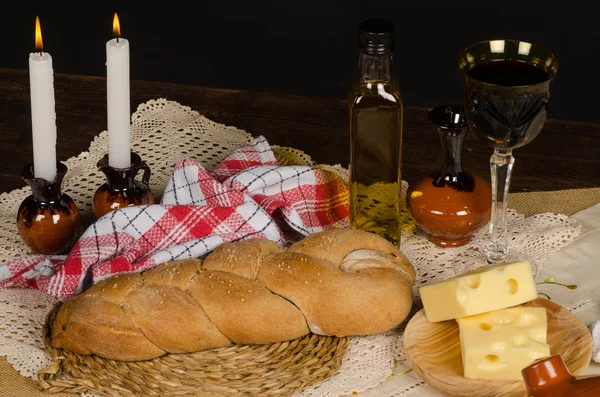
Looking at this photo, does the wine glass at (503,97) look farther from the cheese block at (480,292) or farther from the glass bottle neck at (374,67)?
the cheese block at (480,292)

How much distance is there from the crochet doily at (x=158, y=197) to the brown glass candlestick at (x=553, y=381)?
0.98 feet

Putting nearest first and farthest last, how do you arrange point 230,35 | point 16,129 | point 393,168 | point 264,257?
1. point 264,257
2. point 393,168
3. point 16,129
4. point 230,35

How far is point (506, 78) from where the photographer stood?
5.56 ft

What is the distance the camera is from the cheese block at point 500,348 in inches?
57.7

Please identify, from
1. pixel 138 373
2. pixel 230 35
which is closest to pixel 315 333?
pixel 138 373

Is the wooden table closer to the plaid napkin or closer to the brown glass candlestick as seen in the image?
the plaid napkin

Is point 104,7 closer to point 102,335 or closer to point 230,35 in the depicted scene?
point 230,35

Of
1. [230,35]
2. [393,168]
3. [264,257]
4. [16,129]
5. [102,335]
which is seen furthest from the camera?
[230,35]

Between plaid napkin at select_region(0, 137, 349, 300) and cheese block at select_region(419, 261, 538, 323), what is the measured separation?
0.37 meters

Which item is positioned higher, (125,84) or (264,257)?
(125,84)

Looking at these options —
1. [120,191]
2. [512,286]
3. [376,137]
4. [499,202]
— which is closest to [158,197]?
[120,191]

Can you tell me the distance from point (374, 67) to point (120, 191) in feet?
1.55

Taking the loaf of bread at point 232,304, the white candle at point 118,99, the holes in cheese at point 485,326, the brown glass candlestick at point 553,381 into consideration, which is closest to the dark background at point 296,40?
the white candle at point 118,99

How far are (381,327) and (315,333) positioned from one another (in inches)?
3.8
